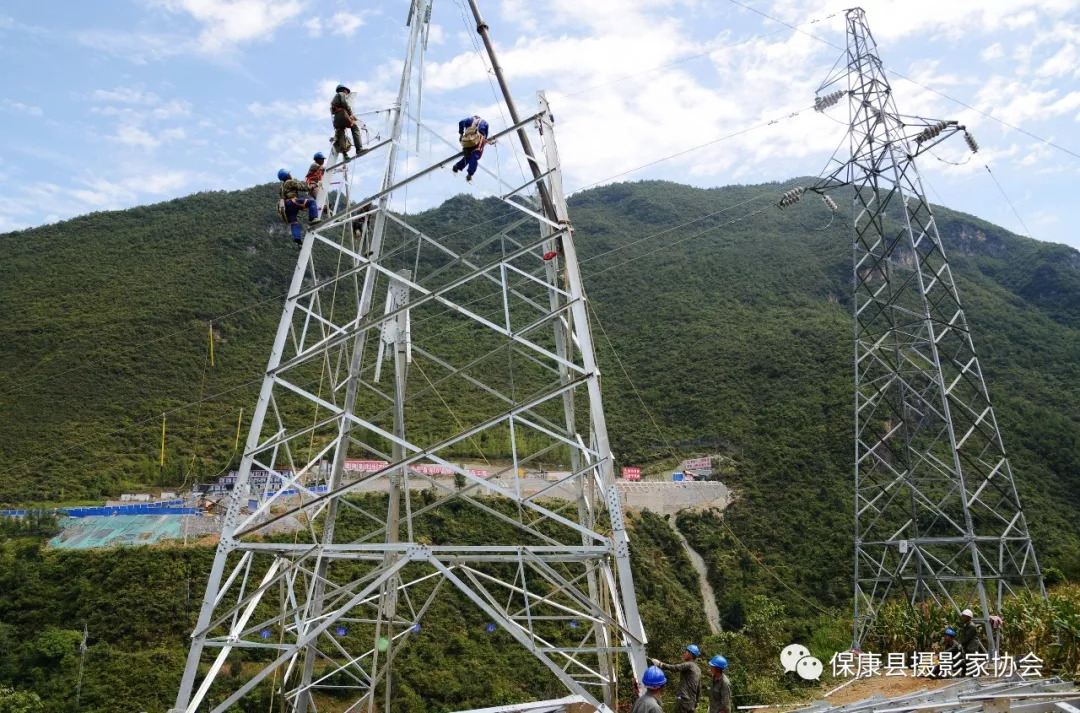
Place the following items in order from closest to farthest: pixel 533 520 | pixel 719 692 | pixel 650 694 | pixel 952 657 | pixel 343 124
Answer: pixel 650 694
pixel 719 692
pixel 343 124
pixel 952 657
pixel 533 520

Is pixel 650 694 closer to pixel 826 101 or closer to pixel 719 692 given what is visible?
pixel 719 692

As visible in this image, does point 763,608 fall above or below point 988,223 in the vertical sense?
below

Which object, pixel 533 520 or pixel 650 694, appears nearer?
pixel 650 694

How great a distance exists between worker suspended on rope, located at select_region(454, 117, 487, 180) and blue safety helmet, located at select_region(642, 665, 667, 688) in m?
6.80

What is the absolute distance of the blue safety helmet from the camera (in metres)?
7.53

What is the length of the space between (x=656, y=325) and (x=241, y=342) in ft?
108

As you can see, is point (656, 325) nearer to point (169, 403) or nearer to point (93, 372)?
point (169, 403)

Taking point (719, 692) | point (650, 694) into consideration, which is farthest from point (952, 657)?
point (650, 694)

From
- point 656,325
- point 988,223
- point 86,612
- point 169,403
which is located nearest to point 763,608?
point 86,612

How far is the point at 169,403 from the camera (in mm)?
51906

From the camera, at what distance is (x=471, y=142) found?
430 inches

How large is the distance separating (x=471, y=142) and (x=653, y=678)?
23.1 feet

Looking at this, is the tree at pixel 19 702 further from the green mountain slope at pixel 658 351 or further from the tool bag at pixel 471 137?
the tool bag at pixel 471 137

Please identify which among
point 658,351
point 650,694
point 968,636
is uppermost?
point 658,351
